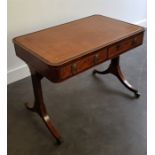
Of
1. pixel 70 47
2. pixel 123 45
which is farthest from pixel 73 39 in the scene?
pixel 123 45

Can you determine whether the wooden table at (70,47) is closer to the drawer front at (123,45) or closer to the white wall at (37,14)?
the drawer front at (123,45)

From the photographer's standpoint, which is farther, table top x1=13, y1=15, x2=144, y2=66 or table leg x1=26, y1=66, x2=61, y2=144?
table leg x1=26, y1=66, x2=61, y2=144

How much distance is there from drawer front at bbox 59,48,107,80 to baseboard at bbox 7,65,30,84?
1017mm

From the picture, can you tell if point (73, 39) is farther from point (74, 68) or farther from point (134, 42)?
point (134, 42)

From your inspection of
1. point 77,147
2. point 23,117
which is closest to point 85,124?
point 77,147

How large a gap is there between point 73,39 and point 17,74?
93 centimetres

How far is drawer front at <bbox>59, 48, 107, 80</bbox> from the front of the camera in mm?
1391

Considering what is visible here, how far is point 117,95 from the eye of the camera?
214cm

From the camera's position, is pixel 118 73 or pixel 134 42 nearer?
pixel 134 42

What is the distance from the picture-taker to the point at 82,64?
1463 mm

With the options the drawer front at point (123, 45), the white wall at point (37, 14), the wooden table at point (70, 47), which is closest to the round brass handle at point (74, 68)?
the wooden table at point (70, 47)

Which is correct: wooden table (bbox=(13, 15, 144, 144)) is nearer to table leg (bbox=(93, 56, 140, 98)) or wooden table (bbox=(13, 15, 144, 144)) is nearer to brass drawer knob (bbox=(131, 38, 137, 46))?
brass drawer knob (bbox=(131, 38, 137, 46))

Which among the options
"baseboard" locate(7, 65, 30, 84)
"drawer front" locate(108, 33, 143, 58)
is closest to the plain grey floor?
"baseboard" locate(7, 65, 30, 84)
